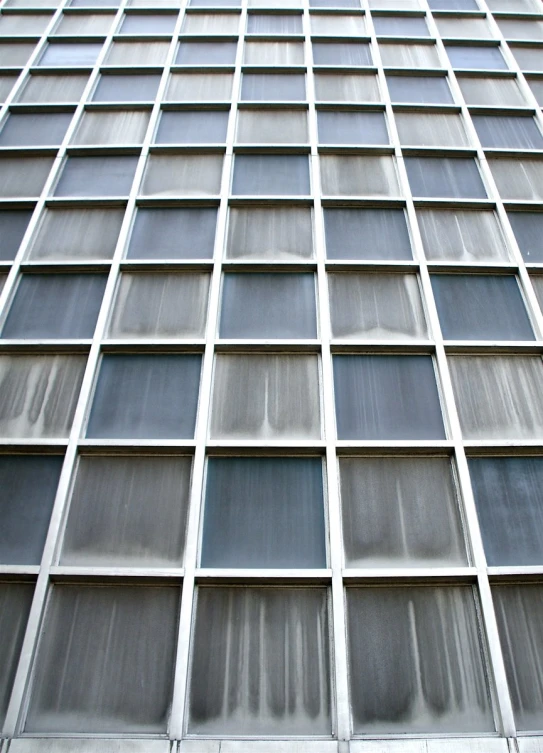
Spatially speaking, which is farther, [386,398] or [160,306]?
[160,306]

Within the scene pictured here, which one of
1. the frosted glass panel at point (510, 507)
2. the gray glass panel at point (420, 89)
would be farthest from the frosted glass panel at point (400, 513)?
the gray glass panel at point (420, 89)

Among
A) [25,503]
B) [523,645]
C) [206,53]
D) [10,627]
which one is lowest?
[523,645]

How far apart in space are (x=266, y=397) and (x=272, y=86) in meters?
10.3

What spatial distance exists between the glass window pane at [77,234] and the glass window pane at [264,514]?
5.78m

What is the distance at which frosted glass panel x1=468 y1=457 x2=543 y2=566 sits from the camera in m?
9.54

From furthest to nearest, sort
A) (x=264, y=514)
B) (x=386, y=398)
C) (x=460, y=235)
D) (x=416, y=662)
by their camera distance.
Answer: (x=460, y=235), (x=386, y=398), (x=264, y=514), (x=416, y=662)

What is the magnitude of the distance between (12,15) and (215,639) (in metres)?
19.7

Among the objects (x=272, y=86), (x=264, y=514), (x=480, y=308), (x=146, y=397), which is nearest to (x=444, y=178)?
(x=480, y=308)

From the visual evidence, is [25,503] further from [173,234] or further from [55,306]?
[173,234]

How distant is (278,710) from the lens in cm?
840

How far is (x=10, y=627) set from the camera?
890 cm

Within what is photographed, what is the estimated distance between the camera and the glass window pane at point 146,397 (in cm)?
1067

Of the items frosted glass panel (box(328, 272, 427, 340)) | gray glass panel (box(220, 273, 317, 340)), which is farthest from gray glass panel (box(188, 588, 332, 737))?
frosted glass panel (box(328, 272, 427, 340))

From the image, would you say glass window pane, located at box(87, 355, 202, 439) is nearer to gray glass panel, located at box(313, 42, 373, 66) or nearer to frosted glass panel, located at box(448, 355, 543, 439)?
frosted glass panel, located at box(448, 355, 543, 439)
